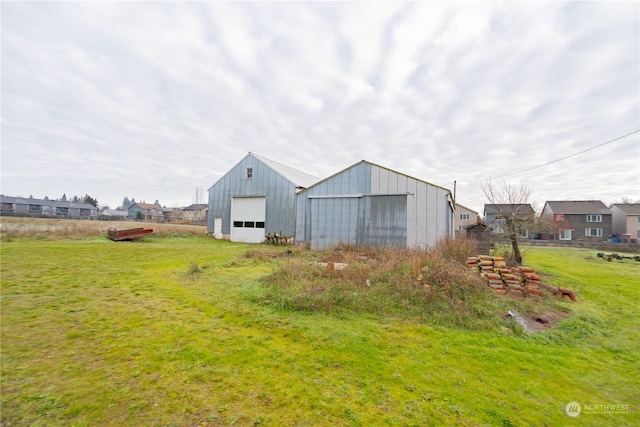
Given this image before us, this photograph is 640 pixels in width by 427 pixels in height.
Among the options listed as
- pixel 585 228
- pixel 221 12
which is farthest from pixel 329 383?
pixel 585 228

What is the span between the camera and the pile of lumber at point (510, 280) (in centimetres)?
595

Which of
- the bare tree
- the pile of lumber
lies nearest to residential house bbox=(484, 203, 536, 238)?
the bare tree

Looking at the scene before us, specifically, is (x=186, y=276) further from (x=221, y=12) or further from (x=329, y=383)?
(x=221, y=12)

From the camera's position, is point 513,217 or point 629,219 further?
point 629,219

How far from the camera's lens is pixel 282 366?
3014 millimetres

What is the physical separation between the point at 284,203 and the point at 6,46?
1285 cm

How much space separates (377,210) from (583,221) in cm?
3780

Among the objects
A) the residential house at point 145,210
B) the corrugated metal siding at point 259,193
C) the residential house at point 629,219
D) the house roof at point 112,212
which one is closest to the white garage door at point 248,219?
the corrugated metal siding at point 259,193

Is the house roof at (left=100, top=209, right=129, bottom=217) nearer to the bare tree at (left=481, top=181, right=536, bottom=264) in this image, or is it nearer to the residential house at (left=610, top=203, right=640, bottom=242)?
the bare tree at (left=481, top=181, right=536, bottom=264)

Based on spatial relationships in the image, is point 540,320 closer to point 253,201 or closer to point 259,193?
point 259,193

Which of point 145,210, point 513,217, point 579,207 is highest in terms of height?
point 579,207

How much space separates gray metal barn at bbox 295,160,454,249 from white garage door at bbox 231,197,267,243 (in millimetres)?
5372

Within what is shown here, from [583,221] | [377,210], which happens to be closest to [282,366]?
[377,210]

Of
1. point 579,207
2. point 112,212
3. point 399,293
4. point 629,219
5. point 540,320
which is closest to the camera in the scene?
point 540,320
